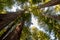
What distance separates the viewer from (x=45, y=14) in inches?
505

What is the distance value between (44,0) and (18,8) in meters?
2.21

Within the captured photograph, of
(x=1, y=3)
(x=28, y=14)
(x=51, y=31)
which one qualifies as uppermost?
(x=1, y=3)

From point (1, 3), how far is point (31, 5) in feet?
8.03

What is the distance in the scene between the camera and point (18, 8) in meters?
13.9

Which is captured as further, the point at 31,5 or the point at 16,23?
the point at 31,5

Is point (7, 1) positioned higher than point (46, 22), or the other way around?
point (7, 1)

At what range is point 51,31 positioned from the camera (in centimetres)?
1253

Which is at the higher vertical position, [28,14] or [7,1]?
[7,1]

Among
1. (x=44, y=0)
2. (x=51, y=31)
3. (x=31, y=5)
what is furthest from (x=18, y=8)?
(x=51, y=31)

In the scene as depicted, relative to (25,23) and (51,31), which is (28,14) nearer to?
(25,23)

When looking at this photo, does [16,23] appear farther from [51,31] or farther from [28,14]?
[51,31]

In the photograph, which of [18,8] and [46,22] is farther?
[18,8]

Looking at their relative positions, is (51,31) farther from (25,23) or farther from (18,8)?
(18,8)

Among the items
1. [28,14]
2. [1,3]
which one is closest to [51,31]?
[28,14]
